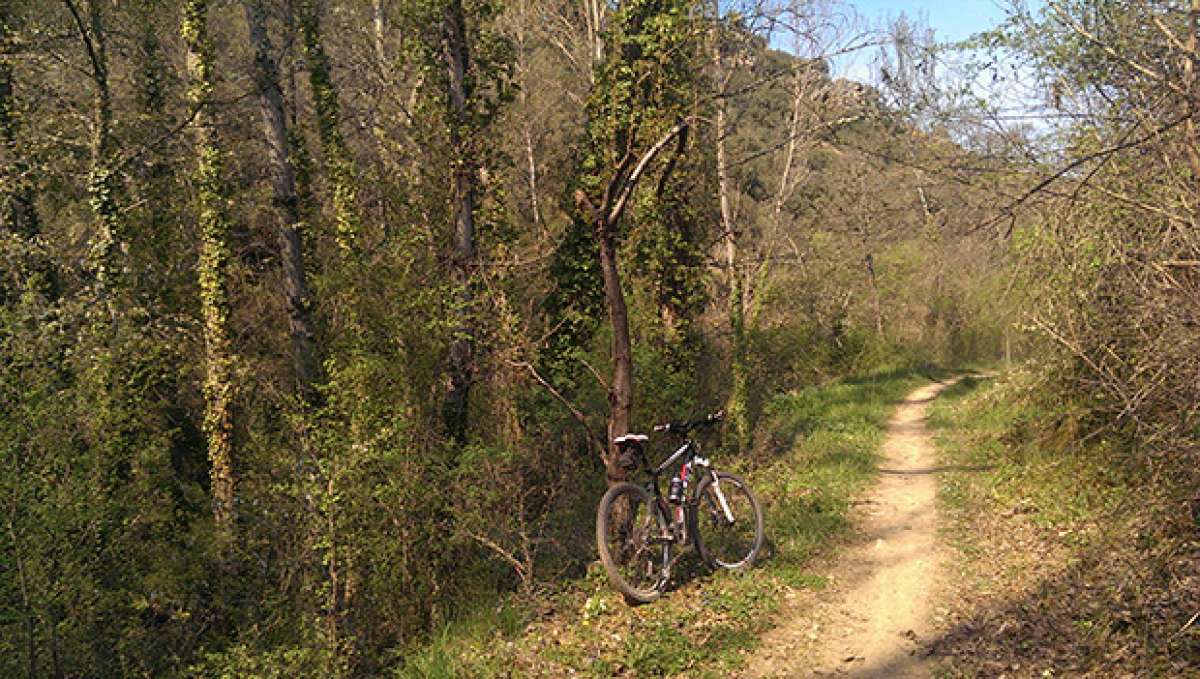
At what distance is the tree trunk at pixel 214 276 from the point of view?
38.7ft

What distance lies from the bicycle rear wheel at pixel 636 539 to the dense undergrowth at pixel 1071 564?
Answer: 2.21 metres

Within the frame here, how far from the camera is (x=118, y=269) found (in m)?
11.9

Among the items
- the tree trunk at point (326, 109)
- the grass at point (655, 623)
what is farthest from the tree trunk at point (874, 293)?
the tree trunk at point (326, 109)

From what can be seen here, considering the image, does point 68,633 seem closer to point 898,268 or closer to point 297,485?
point 297,485

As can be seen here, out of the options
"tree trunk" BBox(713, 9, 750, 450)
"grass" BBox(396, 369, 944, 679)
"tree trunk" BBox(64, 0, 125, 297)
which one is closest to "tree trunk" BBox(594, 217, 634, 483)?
"grass" BBox(396, 369, 944, 679)

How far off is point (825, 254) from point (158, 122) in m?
15.7

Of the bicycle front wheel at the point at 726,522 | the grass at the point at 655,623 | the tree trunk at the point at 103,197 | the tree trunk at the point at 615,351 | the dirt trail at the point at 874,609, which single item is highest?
the tree trunk at the point at 103,197

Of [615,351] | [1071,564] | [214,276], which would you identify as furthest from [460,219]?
[1071,564]

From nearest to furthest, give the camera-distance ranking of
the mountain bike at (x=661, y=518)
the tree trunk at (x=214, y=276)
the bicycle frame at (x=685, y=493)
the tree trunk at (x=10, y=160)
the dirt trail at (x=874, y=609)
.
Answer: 1. the dirt trail at (x=874, y=609)
2. the mountain bike at (x=661, y=518)
3. the bicycle frame at (x=685, y=493)
4. the tree trunk at (x=10, y=160)
5. the tree trunk at (x=214, y=276)

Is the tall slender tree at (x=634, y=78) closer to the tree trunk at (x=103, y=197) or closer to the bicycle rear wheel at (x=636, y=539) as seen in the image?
the bicycle rear wheel at (x=636, y=539)

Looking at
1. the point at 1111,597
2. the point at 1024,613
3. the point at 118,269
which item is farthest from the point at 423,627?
the point at 118,269

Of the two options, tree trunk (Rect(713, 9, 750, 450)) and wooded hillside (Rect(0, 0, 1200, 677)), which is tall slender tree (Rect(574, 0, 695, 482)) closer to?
wooded hillside (Rect(0, 0, 1200, 677))

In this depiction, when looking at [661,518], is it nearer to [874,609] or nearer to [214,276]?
[874,609]

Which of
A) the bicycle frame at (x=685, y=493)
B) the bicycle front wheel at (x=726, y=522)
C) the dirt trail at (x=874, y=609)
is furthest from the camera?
the bicycle front wheel at (x=726, y=522)
